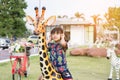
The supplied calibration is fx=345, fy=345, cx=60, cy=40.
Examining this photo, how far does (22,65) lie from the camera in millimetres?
10727

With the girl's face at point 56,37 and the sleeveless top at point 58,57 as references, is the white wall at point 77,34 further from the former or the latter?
the sleeveless top at point 58,57

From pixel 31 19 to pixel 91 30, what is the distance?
53.8 metres

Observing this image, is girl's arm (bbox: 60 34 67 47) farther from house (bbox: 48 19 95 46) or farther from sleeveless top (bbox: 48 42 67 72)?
house (bbox: 48 19 95 46)

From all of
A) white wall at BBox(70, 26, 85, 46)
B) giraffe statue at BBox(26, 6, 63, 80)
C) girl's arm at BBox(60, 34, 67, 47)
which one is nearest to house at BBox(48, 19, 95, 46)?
white wall at BBox(70, 26, 85, 46)

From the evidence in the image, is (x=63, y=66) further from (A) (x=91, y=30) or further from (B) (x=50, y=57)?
(A) (x=91, y=30)

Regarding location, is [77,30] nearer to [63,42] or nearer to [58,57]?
[63,42]

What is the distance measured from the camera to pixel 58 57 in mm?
6039

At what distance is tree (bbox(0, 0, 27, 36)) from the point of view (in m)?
48.5

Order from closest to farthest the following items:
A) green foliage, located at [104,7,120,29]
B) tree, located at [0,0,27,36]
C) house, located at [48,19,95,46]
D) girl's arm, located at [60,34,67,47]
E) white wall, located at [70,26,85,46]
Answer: girl's arm, located at [60,34,67,47]
tree, located at [0,0,27,36]
green foliage, located at [104,7,120,29]
house, located at [48,19,95,46]
white wall, located at [70,26,85,46]

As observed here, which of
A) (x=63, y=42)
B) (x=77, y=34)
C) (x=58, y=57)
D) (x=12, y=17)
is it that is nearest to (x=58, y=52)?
(x=58, y=57)

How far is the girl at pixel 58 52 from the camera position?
6043 mm

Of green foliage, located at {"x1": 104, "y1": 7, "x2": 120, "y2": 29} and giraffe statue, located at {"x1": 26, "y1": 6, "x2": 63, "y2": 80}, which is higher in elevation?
green foliage, located at {"x1": 104, "y1": 7, "x2": 120, "y2": 29}

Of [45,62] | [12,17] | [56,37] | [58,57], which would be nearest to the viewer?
[58,57]

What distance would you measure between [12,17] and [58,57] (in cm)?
4444
